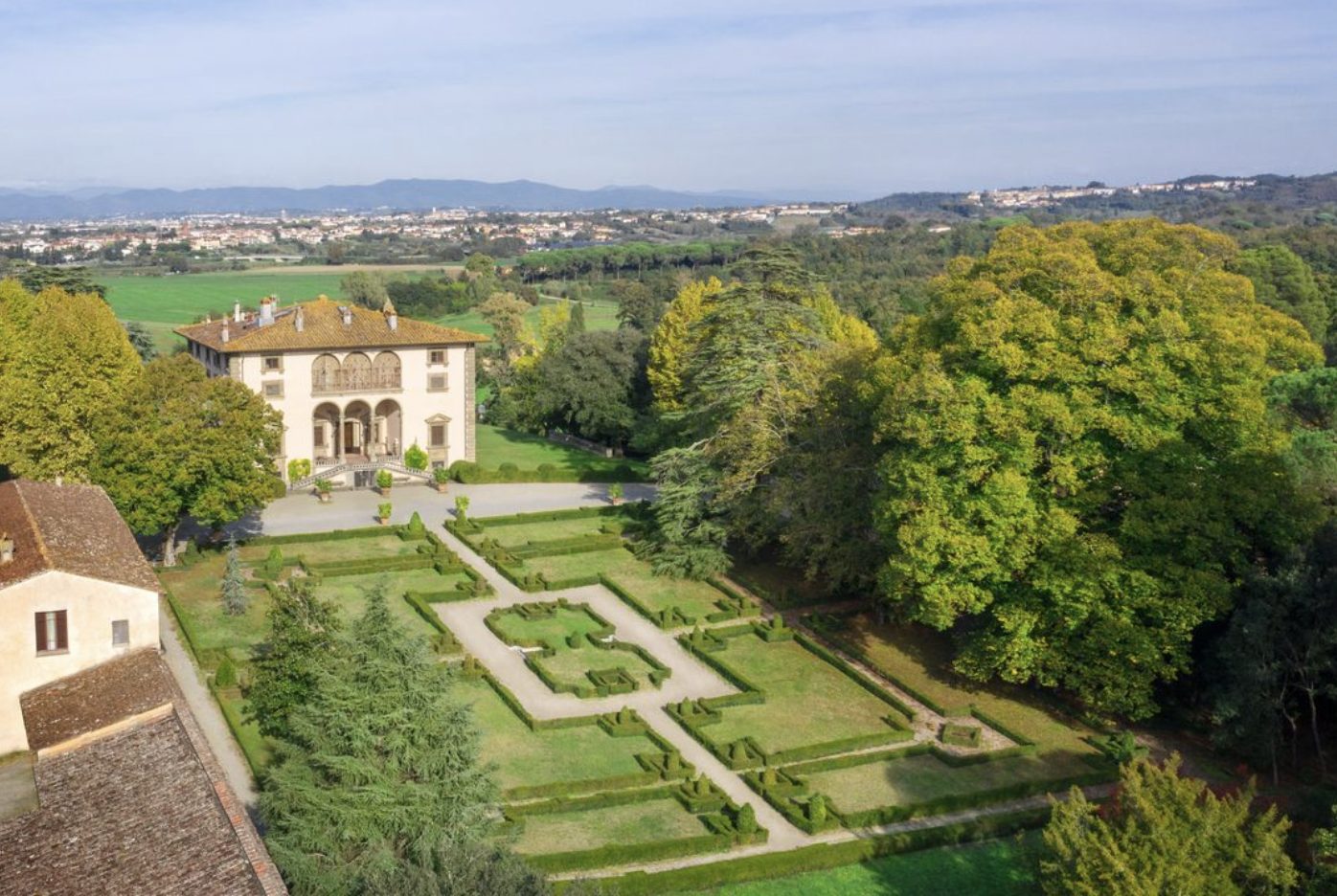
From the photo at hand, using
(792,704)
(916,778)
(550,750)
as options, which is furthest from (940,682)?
(550,750)

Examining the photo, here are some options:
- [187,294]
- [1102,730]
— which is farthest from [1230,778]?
[187,294]

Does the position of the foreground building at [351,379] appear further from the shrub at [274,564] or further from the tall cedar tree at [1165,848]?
the tall cedar tree at [1165,848]

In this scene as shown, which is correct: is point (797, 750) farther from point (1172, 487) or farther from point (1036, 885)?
point (1172, 487)

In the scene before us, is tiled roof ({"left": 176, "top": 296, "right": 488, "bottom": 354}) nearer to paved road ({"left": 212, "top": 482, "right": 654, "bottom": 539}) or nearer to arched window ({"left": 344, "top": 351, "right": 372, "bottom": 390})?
arched window ({"left": 344, "top": 351, "right": 372, "bottom": 390})

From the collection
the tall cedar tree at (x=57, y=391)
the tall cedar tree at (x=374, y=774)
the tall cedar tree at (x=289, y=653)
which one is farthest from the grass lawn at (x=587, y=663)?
the tall cedar tree at (x=57, y=391)

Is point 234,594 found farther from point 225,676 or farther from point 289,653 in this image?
point 289,653

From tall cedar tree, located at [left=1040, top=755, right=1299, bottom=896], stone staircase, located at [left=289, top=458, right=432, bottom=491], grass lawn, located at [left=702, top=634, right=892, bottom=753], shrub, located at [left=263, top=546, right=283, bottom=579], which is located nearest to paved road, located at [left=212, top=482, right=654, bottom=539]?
stone staircase, located at [left=289, top=458, right=432, bottom=491]
